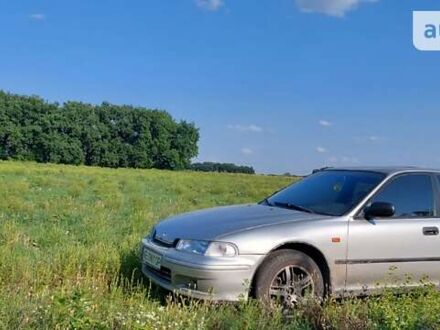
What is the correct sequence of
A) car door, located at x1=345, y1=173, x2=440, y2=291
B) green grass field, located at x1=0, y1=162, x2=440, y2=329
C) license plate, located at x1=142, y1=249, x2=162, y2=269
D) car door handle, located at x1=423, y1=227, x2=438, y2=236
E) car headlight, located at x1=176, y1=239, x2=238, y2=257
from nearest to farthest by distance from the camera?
green grass field, located at x1=0, y1=162, x2=440, y2=329 < car headlight, located at x1=176, y1=239, x2=238, y2=257 < license plate, located at x1=142, y1=249, x2=162, y2=269 < car door, located at x1=345, y1=173, x2=440, y2=291 < car door handle, located at x1=423, y1=227, x2=438, y2=236

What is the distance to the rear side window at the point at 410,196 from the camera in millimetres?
5746

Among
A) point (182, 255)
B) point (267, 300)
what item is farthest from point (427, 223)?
point (182, 255)

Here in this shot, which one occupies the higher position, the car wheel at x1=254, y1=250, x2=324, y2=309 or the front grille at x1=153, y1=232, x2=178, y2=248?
the front grille at x1=153, y1=232, x2=178, y2=248

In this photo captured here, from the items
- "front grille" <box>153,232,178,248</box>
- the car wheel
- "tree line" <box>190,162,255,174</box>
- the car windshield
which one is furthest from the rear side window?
"tree line" <box>190,162,255,174</box>

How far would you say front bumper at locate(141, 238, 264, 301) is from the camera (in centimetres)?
477

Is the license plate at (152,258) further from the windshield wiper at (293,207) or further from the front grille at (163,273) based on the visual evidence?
the windshield wiper at (293,207)

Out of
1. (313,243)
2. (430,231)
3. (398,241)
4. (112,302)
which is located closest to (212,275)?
(112,302)

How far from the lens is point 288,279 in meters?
5.02

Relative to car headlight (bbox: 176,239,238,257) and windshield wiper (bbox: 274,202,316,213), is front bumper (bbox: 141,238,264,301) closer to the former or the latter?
car headlight (bbox: 176,239,238,257)

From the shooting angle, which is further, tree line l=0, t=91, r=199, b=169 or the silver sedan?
tree line l=0, t=91, r=199, b=169

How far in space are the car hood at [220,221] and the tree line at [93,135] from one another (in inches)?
3073

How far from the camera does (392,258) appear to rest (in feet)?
18.0

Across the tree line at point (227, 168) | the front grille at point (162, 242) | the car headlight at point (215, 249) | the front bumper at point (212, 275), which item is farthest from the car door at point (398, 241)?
the tree line at point (227, 168)

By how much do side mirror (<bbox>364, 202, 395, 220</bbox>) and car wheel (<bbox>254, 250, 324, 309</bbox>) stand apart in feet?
2.75
